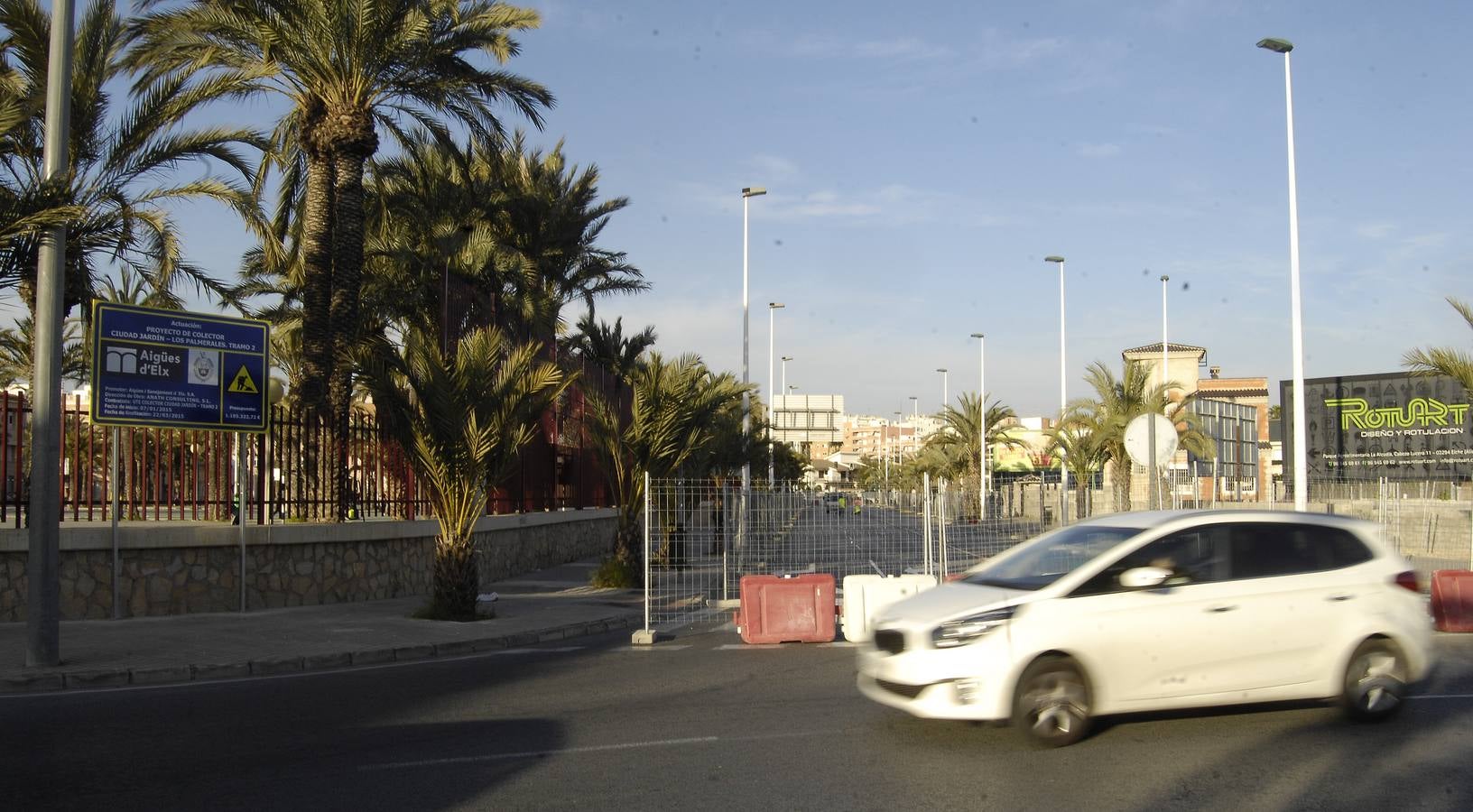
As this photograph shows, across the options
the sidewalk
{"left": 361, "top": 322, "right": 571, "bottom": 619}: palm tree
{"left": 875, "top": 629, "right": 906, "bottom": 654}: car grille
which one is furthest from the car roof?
{"left": 361, "top": 322, "right": 571, "bottom": 619}: palm tree

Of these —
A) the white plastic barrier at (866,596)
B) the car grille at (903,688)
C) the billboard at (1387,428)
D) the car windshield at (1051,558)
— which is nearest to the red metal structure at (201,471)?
the white plastic barrier at (866,596)

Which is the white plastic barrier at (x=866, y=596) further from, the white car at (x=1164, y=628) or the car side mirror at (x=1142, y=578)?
the car side mirror at (x=1142, y=578)

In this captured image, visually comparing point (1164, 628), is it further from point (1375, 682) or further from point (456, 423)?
point (456, 423)

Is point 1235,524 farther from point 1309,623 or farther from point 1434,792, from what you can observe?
point 1434,792

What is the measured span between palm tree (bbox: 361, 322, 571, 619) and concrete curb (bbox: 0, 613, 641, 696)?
6.56 feet

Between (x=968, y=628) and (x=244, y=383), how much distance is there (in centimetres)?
1168

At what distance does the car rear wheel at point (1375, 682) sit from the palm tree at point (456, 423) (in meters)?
11.1

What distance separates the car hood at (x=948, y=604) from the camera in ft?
25.6

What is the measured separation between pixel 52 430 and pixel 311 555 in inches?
228

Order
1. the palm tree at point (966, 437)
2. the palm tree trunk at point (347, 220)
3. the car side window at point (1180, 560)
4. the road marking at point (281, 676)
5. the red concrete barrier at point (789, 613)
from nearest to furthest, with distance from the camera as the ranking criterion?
1. the car side window at point (1180, 560)
2. the road marking at point (281, 676)
3. the red concrete barrier at point (789, 613)
4. the palm tree trunk at point (347, 220)
5. the palm tree at point (966, 437)

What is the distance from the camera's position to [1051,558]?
8.64 metres

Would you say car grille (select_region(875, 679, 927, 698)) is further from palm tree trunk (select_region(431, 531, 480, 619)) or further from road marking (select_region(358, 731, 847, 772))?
palm tree trunk (select_region(431, 531, 480, 619))

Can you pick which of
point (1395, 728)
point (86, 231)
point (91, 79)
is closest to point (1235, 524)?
point (1395, 728)

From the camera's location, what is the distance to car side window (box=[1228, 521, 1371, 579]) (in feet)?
27.0
